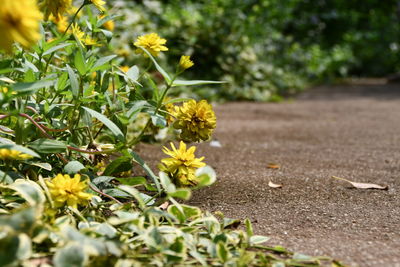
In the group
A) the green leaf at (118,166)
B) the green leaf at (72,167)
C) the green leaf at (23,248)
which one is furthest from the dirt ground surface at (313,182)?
the green leaf at (23,248)

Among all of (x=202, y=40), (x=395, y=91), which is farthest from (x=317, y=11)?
(x=202, y=40)

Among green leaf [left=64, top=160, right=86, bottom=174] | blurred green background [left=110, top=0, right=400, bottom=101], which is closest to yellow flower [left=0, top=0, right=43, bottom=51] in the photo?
green leaf [left=64, top=160, right=86, bottom=174]

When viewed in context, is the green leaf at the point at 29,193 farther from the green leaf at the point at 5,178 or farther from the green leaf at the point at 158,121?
the green leaf at the point at 158,121

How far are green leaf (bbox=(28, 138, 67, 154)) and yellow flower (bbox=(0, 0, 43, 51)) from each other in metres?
0.45

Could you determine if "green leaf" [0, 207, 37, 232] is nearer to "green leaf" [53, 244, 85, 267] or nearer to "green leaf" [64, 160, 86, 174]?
"green leaf" [53, 244, 85, 267]

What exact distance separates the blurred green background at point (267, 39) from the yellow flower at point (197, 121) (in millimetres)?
1054

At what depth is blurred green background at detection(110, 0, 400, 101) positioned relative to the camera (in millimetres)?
5359

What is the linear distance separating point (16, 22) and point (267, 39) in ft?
21.4

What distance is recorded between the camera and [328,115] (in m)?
4.42

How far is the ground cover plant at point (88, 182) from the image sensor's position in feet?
3.27

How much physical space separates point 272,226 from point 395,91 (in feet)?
19.6

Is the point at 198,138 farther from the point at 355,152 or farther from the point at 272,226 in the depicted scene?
the point at 355,152

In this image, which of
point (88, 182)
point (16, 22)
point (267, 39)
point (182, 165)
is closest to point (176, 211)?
point (182, 165)

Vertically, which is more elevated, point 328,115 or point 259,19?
point 259,19
